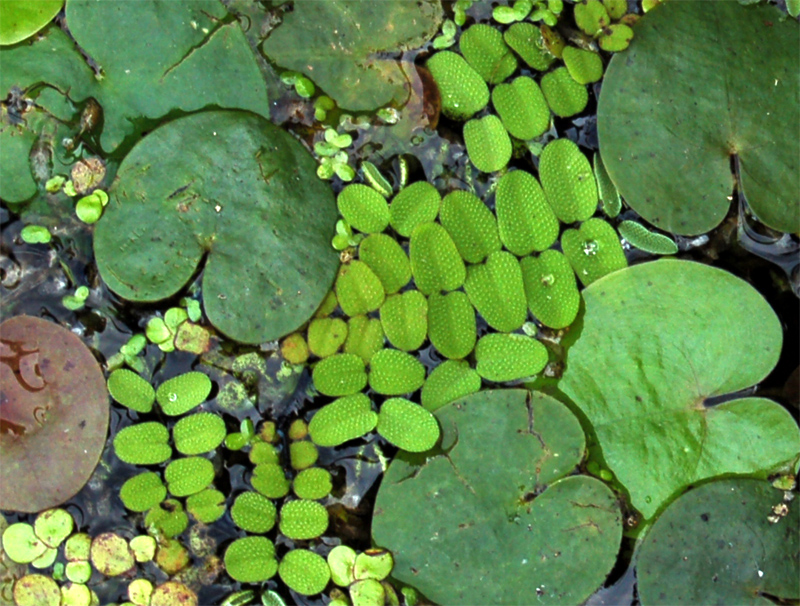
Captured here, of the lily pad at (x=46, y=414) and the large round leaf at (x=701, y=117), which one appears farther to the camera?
the large round leaf at (x=701, y=117)

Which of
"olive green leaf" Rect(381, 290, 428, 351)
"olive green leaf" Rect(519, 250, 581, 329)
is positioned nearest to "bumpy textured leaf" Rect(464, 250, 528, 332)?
"olive green leaf" Rect(519, 250, 581, 329)

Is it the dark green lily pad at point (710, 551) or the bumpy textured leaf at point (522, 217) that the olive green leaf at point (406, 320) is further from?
the dark green lily pad at point (710, 551)

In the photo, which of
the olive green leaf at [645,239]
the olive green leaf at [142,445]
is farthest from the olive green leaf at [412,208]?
the olive green leaf at [142,445]

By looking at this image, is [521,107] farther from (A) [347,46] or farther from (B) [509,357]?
(B) [509,357]

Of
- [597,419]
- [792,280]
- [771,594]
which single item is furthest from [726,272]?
[771,594]

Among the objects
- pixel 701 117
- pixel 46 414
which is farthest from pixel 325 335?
pixel 701 117

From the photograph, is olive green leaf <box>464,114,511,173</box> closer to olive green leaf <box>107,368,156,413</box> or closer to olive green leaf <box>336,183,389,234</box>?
olive green leaf <box>336,183,389,234</box>

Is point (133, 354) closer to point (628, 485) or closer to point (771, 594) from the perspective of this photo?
point (628, 485)
